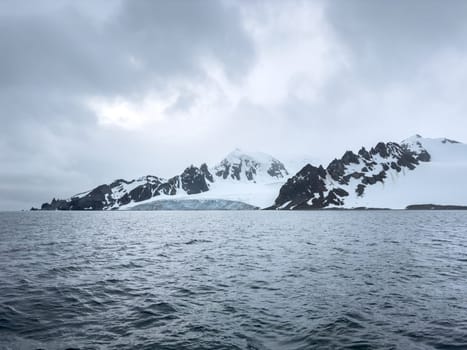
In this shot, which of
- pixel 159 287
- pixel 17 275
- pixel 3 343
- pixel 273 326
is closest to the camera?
pixel 3 343

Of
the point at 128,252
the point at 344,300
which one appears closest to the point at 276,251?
the point at 128,252

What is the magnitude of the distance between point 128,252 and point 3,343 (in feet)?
95.5

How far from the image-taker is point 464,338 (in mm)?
13883

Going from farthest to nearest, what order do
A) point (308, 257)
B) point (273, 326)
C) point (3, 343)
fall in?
point (308, 257) < point (273, 326) < point (3, 343)

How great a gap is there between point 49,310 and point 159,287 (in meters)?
7.23

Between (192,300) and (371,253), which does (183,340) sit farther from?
(371,253)

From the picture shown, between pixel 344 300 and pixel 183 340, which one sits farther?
pixel 344 300

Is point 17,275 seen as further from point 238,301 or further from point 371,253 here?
point 371,253

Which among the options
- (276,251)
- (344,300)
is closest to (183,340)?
(344,300)

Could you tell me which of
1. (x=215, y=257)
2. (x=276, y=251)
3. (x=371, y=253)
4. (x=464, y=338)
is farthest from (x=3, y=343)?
(x=371, y=253)

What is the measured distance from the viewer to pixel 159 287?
23.7 meters

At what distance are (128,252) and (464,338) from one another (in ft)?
119

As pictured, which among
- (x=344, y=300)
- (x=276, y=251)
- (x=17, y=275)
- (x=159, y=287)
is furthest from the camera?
(x=276, y=251)

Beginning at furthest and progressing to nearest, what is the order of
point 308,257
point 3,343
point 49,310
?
point 308,257 < point 49,310 < point 3,343
